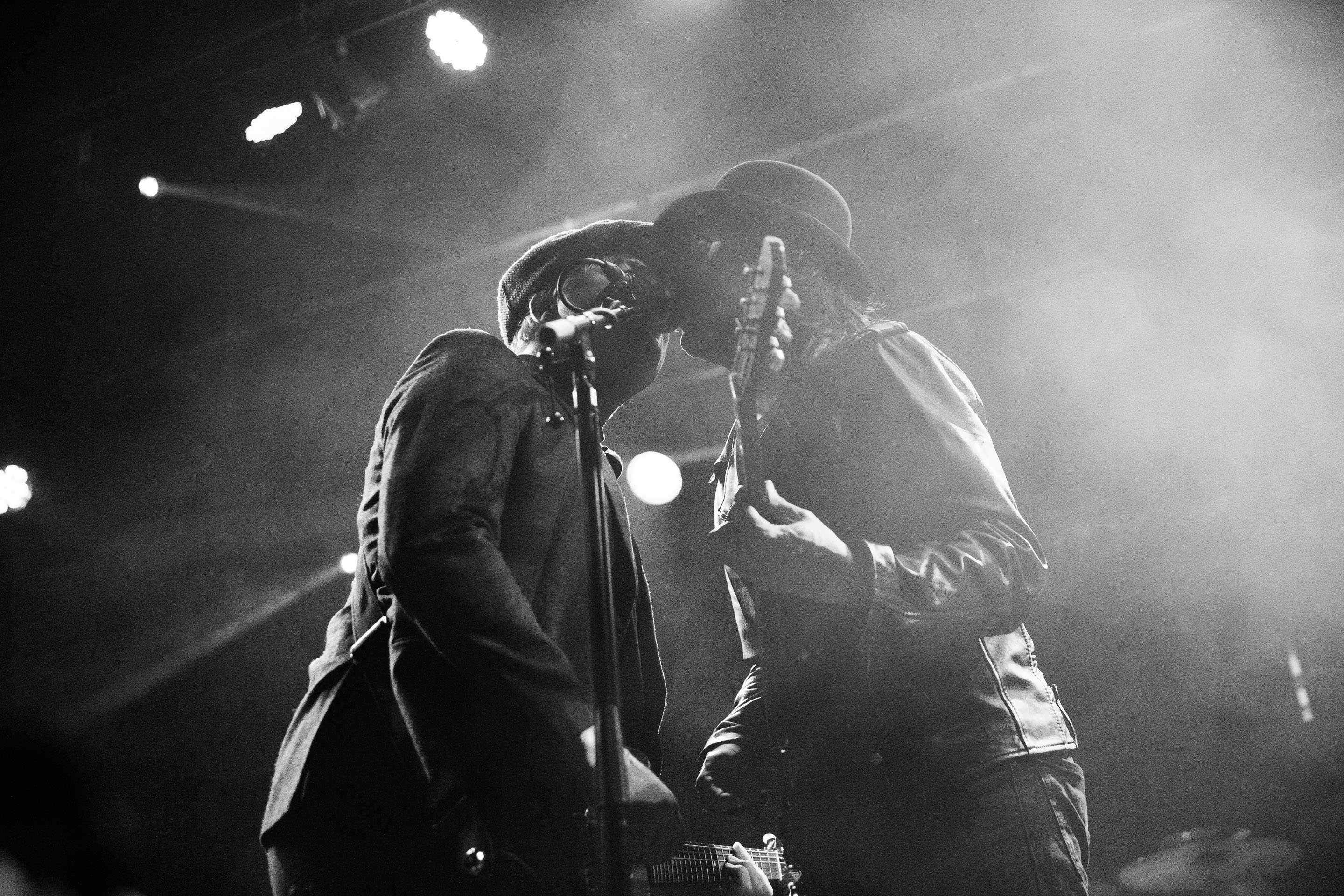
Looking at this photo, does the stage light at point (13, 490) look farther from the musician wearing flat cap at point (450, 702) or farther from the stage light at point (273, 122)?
the musician wearing flat cap at point (450, 702)

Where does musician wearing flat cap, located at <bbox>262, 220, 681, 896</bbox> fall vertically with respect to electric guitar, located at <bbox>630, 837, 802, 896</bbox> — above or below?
above

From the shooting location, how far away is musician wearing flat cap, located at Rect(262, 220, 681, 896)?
1.84 meters

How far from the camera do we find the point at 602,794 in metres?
1.64

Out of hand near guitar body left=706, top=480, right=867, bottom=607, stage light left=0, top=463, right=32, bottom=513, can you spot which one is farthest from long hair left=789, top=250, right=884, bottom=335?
stage light left=0, top=463, right=32, bottom=513

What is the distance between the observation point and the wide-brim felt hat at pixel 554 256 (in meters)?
3.05

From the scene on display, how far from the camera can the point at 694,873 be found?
2.61m

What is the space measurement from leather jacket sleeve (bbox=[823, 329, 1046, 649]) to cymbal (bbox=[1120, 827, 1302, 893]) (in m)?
4.16

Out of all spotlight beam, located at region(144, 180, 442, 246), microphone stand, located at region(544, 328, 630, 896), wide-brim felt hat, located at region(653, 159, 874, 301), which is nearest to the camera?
microphone stand, located at region(544, 328, 630, 896)

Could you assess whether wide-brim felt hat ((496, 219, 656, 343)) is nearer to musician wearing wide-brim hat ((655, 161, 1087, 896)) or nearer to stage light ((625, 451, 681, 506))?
musician wearing wide-brim hat ((655, 161, 1087, 896))

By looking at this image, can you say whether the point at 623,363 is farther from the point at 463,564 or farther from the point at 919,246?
the point at 919,246

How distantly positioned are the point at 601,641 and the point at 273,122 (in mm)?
5093

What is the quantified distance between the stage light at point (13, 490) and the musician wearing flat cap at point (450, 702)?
6.75m

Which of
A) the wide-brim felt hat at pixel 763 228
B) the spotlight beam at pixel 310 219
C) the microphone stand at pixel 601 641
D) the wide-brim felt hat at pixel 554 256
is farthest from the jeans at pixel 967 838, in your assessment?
the spotlight beam at pixel 310 219

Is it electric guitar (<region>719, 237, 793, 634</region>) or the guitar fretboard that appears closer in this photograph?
electric guitar (<region>719, 237, 793, 634</region>)
